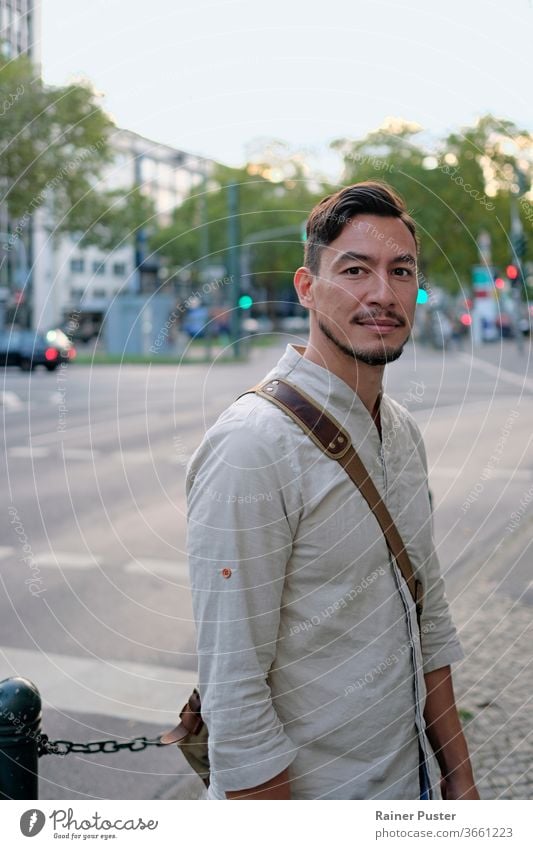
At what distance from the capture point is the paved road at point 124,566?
4590mm

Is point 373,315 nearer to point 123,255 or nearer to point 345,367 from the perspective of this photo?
point 345,367

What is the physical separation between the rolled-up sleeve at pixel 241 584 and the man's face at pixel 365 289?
0.30 meters

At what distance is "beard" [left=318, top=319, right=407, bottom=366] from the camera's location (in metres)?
1.91

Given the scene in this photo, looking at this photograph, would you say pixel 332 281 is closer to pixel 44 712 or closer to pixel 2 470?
pixel 44 712

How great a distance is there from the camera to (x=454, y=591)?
20.8 ft

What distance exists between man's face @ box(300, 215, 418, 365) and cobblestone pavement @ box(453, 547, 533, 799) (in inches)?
86.2

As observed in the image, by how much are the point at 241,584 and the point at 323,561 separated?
176 mm

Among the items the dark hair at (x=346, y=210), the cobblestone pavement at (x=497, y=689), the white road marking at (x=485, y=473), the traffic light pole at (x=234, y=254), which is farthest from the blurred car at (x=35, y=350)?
the dark hair at (x=346, y=210)

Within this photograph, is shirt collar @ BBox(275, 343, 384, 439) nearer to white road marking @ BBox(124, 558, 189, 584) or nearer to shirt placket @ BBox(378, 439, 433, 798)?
shirt placket @ BBox(378, 439, 433, 798)

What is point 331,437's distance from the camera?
183cm

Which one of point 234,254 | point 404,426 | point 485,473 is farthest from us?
point 234,254

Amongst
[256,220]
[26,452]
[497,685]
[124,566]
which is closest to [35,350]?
[256,220]

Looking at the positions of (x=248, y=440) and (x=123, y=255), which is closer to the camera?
(x=248, y=440)

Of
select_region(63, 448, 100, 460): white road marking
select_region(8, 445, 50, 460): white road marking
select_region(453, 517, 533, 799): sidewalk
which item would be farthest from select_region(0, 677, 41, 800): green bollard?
select_region(8, 445, 50, 460): white road marking
